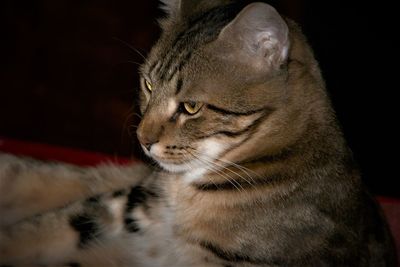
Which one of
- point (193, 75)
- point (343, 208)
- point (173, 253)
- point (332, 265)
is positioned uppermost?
point (193, 75)

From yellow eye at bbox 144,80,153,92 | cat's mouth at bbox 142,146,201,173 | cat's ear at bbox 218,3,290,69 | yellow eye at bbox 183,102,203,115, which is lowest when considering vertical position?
cat's mouth at bbox 142,146,201,173

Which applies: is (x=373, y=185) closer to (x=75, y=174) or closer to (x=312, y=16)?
(x=312, y=16)

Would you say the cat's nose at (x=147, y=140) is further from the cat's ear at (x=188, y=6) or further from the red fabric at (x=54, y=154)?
the red fabric at (x=54, y=154)

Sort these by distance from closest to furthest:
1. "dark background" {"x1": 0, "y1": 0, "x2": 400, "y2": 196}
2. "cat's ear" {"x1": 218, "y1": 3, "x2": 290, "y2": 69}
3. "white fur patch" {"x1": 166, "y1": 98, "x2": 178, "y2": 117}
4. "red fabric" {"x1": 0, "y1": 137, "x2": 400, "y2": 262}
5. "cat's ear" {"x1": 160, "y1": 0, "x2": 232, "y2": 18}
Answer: "cat's ear" {"x1": 218, "y1": 3, "x2": 290, "y2": 69} → "white fur patch" {"x1": 166, "y1": 98, "x2": 178, "y2": 117} → "cat's ear" {"x1": 160, "y1": 0, "x2": 232, "y2": 18} → "red fabric" {"x1": 0, "y1": 137, "x2": 400, "y2": 262} → "dark background" {"x1": 0, "y1": 0, "x2": 400, "y2": 196}

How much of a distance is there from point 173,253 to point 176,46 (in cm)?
51

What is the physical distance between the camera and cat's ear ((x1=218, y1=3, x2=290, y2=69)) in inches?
42.0

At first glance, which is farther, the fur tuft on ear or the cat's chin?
A: the fur tuft on ear

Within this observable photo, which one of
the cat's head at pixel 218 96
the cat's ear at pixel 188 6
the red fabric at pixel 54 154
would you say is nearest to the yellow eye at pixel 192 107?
the cat's head at pixel 218 96

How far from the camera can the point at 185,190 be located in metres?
1.29

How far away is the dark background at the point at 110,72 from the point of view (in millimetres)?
2336

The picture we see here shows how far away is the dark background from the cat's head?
119 cm

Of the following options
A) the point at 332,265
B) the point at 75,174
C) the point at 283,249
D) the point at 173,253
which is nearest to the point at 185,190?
the point at 173,253

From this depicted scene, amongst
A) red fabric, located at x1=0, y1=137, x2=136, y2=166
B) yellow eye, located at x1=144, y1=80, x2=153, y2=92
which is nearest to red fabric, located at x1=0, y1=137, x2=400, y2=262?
red fabric, located at x1=0, y1=137, x2=136, y2=166

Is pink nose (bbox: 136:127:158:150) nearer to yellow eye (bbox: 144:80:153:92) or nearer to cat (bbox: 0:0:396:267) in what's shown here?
cat (bbox: 0:0:396:267)
